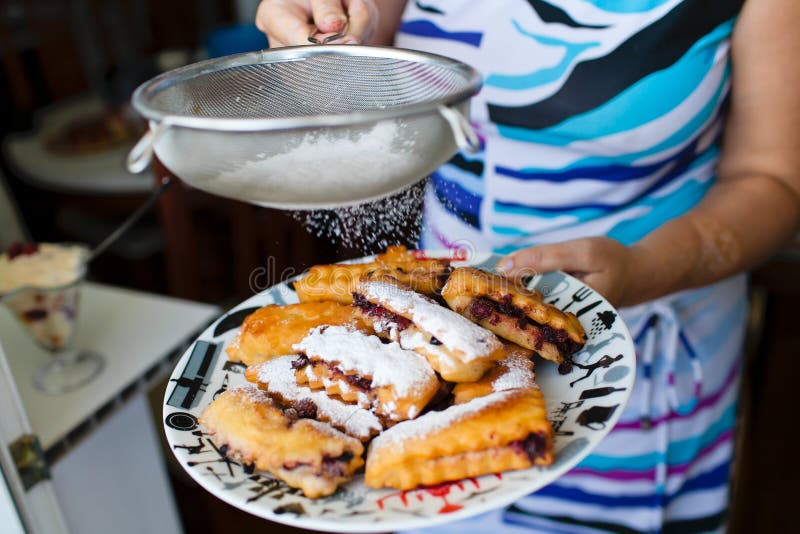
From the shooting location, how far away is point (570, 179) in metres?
1.18

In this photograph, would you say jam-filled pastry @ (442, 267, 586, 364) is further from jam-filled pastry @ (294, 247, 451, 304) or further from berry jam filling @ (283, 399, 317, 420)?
berry jam filling @ (283, 399, 317, 420)

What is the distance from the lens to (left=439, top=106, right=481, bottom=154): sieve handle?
26.6 inches

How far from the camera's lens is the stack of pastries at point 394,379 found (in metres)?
0.68

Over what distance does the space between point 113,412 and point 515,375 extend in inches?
37.1

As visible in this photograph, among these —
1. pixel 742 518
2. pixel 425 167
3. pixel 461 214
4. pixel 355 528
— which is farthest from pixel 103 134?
pixel 742 518

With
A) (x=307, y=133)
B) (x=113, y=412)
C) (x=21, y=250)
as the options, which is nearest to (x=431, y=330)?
(x=307, y=133)

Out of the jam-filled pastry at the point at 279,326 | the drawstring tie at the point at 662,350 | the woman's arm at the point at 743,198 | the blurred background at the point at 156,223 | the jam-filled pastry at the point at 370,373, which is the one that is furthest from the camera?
the blurred background at the point at 156,223

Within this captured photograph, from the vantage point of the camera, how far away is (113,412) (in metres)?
1.38

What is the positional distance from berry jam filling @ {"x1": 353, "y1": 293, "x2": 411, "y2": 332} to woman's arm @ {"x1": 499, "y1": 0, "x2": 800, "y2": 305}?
0.73ft

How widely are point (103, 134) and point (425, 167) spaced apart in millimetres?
2257

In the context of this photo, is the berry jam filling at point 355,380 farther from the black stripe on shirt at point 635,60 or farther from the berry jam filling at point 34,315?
the berry jam filling at point 34,315

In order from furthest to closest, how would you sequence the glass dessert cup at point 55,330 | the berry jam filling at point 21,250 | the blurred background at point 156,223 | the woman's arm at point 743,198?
1. the blurred background at point 156,223
2. the berry jam filling at point 21,250
3. the glass dessert cup at point 55,330
4. the woman's arm at point 743,198

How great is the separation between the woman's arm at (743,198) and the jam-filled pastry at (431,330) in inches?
7.3

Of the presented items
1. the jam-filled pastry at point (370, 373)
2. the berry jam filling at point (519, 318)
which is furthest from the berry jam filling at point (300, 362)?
the berry jam filling at point (519, 318)
